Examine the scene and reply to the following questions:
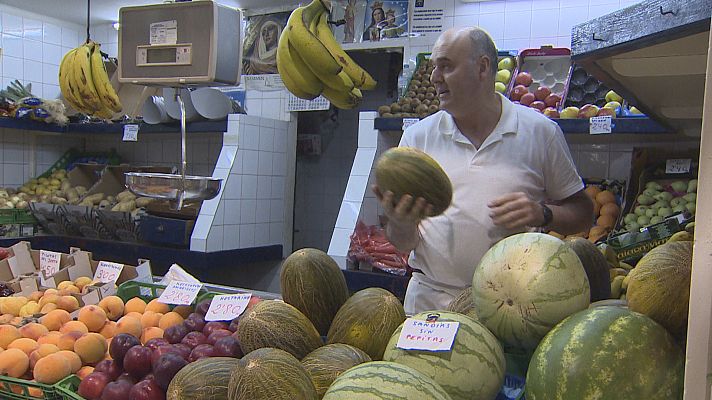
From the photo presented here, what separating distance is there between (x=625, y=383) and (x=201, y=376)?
70cm

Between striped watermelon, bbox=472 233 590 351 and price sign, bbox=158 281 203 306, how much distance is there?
1124 millimetres

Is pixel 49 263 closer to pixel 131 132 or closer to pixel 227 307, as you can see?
pixel 227 307

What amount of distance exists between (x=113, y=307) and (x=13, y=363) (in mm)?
451

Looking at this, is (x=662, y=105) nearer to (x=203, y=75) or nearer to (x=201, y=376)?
(x=203, y=75)

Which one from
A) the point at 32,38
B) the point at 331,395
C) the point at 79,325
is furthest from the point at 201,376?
the point at 32,38

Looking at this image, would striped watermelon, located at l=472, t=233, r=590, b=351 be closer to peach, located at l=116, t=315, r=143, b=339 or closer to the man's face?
the man's face

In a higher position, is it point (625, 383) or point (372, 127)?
point (372, 127)

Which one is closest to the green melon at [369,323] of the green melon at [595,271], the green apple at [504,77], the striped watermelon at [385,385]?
the striped watermelon at [385,385]

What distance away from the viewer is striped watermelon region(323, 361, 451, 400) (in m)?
0.89

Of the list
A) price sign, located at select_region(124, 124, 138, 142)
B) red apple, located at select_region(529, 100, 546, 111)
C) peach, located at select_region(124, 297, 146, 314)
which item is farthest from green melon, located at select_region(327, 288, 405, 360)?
price sign, located at select_region(124, 124, 138, 142)

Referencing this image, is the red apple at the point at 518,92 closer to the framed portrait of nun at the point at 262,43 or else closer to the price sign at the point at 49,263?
the framed portrait of nun at the point at 262,43

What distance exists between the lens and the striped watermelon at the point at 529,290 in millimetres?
1088

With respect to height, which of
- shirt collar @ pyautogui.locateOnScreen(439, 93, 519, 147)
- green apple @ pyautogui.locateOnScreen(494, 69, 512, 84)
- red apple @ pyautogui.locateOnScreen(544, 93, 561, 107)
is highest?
green apple @ pyautogui.locateOnScreen(494, 69, 512, 84)

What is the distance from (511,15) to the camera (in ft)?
14.4
